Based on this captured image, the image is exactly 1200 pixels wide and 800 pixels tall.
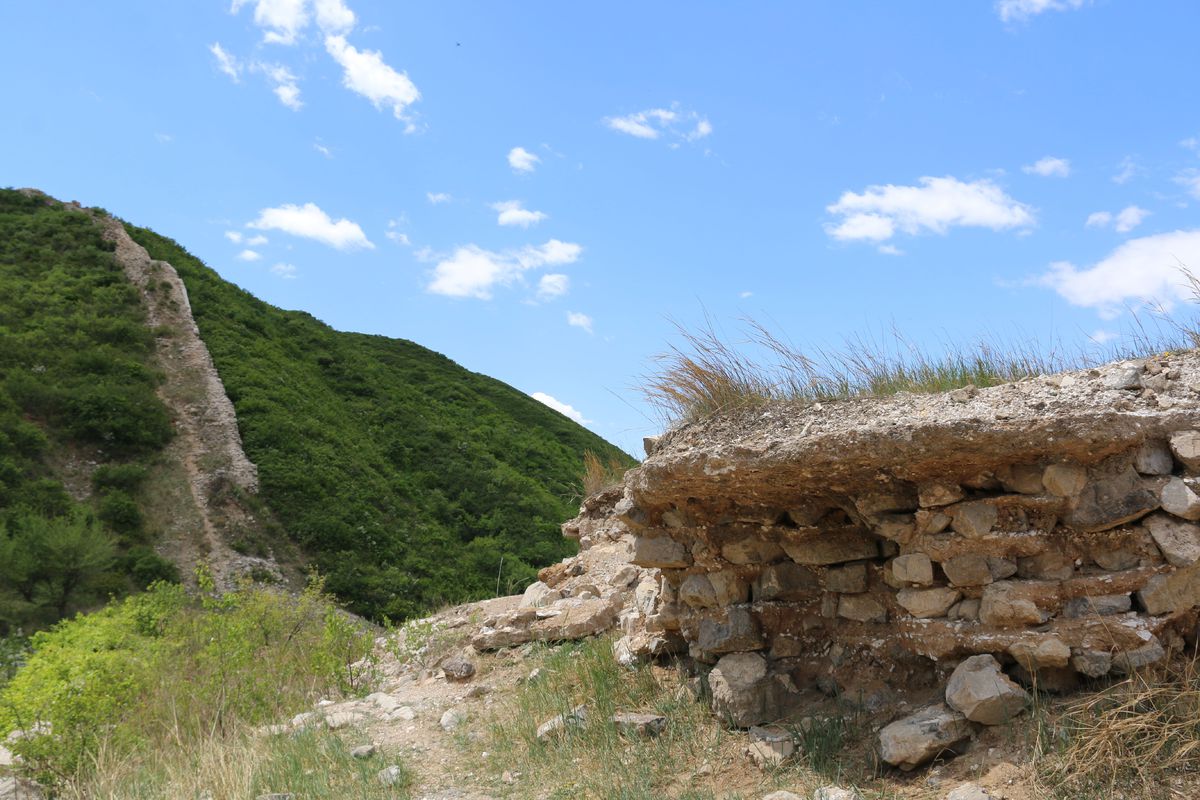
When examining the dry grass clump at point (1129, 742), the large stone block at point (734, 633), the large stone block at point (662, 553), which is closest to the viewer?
the dry grass clump at point (1129, 742)

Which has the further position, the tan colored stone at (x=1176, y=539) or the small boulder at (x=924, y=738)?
the small boulder at (x=924, y=738)

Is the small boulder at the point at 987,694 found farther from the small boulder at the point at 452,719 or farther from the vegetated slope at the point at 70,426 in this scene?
the vegetated slope at the point at 70,426

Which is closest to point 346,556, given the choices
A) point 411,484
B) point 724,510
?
point 411,484

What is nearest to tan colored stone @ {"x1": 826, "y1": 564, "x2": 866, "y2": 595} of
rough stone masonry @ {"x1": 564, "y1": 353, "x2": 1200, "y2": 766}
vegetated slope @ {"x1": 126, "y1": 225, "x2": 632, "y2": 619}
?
rough stone masonry @ {"x1": 564, "y1": 353, "x2": 1200, "y2": 766}

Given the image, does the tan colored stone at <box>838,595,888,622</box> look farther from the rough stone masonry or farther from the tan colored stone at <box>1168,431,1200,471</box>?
the tan colored stone at <box>1168,431,1200,471</box>

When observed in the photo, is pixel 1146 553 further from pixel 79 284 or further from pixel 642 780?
pixel 79 284

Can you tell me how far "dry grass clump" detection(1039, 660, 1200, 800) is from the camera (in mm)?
3602

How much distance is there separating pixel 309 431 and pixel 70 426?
6.02 m

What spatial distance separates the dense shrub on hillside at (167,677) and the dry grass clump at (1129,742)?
527cm

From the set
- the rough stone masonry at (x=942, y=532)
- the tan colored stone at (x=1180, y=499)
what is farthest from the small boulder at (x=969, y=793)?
the tan colored stone at (x=1180, y=499)

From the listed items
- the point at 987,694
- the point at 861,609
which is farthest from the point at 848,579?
the point at 987,694

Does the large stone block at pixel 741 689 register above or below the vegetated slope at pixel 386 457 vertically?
below

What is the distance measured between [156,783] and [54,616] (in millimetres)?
12277

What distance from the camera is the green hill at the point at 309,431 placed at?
66.5ft
